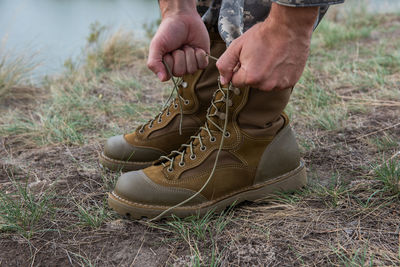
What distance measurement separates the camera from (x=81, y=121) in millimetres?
2266

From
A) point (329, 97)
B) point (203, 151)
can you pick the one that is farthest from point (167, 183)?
point (329, 97)

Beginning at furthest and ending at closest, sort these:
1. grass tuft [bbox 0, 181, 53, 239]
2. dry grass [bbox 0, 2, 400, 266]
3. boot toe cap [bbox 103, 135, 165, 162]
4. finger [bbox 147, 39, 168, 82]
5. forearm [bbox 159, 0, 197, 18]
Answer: boot toe cap [bbox 103, 135, 165, 162], forearm [bbox 159, 0, 197, 18], finger [bbox 147, 39, 168, 82], grass tuft [bbox 0, 181, 53, 239], dry grass [bbox 0, 2, 400, 266]

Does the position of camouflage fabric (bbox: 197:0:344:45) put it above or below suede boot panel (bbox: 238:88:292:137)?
above

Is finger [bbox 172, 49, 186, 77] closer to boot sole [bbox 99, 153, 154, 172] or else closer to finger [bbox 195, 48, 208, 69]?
finger [bbox 195, 48, 208, 69]

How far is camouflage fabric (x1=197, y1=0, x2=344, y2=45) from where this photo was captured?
3.96 feet

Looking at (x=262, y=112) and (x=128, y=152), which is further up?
(x=262, y=112)

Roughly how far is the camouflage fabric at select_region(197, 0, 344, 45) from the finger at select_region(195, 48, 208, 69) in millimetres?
92

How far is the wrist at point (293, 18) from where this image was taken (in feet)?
3.08

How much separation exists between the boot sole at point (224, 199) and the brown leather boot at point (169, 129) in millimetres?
317

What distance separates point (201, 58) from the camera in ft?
4.56

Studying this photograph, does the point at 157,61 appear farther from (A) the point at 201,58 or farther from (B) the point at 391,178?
(B) the point at 391,178

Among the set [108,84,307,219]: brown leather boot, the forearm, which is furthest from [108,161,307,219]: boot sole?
the forearm

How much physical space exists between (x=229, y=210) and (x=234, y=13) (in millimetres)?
680

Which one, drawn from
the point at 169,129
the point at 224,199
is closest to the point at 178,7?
the point at 169,129
